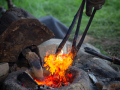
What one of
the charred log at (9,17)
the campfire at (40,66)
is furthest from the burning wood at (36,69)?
the charred log at (9,17)

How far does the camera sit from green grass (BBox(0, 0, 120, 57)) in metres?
5.18

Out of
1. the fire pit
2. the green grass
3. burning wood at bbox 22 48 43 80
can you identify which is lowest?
the green grass

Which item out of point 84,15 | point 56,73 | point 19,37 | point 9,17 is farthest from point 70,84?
point 84,15

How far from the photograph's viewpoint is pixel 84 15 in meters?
7.01

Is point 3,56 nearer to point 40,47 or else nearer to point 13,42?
point 13,42

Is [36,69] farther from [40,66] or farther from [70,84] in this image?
[70,84]

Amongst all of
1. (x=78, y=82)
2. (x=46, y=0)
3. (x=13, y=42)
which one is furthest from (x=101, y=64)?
(x=46, y=0)

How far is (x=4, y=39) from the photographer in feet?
7.13

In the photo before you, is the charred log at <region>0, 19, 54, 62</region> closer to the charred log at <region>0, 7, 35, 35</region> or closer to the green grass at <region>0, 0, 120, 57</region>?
the charred log at <region>0, 7, 35, 35</region>

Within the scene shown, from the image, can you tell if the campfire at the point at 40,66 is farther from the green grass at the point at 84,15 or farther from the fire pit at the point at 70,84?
the green grass at the point at 84,15

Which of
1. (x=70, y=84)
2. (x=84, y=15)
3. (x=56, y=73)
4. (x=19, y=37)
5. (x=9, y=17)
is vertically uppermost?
(x=9, y=17)

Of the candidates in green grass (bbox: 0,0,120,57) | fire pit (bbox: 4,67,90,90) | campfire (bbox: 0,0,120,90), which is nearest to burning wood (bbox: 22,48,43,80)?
campfire (bbox: 0,0,120,90)

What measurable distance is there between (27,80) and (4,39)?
0.78 metres

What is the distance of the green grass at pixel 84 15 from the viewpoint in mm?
5176
